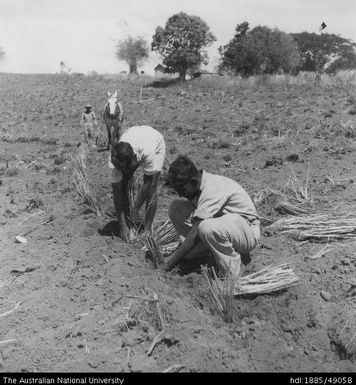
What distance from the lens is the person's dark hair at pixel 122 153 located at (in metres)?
3.61

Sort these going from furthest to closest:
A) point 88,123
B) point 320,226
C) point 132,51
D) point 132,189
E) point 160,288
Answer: point 132,51, point 88,123, point 132,189, point 320,226, point 160,288

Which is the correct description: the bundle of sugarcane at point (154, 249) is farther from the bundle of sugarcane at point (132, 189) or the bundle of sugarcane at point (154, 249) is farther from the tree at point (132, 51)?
the tree at point (132, 51)

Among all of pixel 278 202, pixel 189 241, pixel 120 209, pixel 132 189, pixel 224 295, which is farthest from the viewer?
pixel 278 202

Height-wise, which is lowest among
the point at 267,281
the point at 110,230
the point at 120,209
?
the point at 110,230

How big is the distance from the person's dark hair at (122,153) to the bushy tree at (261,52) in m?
21.4

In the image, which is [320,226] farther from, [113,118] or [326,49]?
[326,49]

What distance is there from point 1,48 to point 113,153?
5589 centimetres

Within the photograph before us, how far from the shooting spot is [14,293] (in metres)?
3.66

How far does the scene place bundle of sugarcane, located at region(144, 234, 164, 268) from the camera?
358 centimetres

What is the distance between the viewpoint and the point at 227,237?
3168 millimetres

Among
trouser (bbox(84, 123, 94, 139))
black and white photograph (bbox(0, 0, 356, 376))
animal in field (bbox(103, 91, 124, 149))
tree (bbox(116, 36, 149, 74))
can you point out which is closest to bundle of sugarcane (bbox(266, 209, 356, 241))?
black and white photograph (bbox(0, 0, 356, 376))

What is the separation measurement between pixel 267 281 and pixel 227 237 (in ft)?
1.35

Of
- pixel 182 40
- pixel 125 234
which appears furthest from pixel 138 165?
pixel 182 40

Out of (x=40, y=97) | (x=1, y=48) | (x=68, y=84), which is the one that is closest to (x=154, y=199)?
(x=40, y=97)
